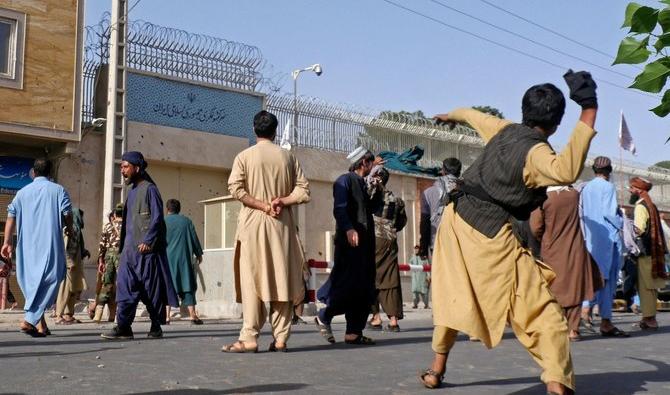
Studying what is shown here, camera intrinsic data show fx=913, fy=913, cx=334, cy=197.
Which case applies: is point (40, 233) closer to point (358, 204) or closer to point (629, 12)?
point (358, 204)

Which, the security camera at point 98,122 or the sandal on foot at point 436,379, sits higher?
the security camera at point 98,122

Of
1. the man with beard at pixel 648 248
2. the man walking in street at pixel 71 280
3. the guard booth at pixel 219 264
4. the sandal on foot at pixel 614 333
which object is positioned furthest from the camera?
the guard booth at pixel 219 264

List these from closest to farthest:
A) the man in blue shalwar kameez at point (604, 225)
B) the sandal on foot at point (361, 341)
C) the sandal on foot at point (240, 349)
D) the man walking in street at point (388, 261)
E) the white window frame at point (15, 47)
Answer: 1. the sandal on foot at point (240, 349)
2. the sandal on foot at point (361, 341)
3. the man walking in street at point (388, 261)
4. the man in blue shalwar kameez at point (604, 225)
5. the white window frame at point (15, 47)

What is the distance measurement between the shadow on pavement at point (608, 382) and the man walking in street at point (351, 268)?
8.73ft

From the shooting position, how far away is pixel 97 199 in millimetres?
19406

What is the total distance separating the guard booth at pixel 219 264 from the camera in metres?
15.1

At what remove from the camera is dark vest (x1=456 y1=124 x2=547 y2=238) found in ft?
15.7

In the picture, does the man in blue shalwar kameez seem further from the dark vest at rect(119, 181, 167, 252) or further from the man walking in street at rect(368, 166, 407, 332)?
the dark vest at rect(119, 181, 167, 252)

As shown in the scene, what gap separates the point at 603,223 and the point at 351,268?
3.59 metres

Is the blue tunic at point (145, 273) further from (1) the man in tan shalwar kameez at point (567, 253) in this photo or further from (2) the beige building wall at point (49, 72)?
(2) the beige building wall at point (49, 72)

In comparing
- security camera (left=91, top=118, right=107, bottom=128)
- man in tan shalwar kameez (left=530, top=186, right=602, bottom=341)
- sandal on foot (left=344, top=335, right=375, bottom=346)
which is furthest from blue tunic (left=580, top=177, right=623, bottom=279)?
security camera (left=91, top=118, right=107, bottom=128)

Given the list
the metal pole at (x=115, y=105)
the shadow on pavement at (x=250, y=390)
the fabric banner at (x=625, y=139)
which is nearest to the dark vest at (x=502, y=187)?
the shadow on pavement at (x=250, y=390)

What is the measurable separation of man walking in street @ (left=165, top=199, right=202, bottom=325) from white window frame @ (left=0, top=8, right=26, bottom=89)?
6412 millimetres

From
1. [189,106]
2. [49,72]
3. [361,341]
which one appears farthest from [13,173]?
[361,341]
